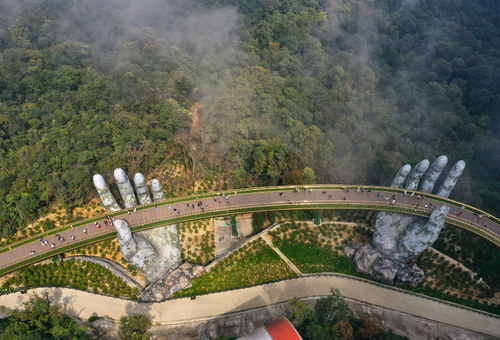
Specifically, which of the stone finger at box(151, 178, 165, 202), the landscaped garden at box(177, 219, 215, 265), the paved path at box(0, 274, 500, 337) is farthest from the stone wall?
the stone finger at box(151, 178, 165, 202)

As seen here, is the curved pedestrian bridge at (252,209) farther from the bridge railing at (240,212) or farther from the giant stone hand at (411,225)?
the giant stone hand at (411,225)

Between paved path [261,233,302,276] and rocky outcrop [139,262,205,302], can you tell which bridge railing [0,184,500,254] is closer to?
paved path [261,233,302,276]

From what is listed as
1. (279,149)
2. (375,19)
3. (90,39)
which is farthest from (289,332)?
(375,19)

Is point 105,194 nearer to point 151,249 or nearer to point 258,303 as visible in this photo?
point 151,249

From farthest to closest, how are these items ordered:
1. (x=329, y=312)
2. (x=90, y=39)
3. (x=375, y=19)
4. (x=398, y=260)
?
(x=375, y=19) → (x=90, y=39) → (x=398, y=260) → (x=329, y=312)

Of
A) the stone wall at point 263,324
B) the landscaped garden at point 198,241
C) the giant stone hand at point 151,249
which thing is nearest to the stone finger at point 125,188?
the giant stone hand at point 151,249

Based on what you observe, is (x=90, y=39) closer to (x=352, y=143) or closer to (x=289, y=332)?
(x=352, y=143)
